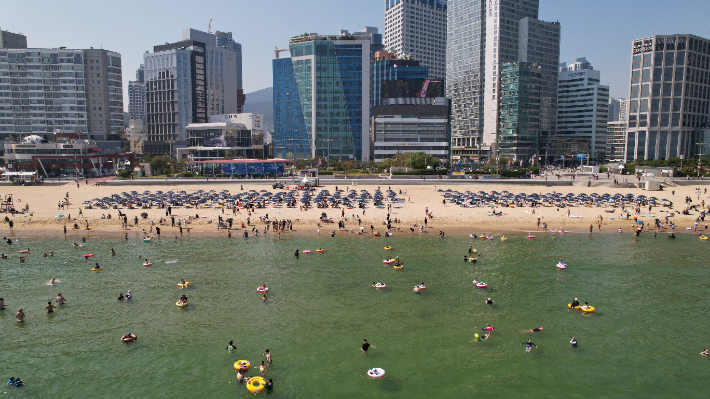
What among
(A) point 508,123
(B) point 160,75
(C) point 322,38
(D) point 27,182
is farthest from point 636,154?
(B) point 160,75

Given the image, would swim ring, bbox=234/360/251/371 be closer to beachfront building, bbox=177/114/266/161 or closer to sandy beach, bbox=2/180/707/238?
sandy beach, bbox=2/180/707/238

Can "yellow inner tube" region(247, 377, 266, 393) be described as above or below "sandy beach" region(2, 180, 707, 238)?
below

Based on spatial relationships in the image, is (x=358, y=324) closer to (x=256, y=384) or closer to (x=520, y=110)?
(x=256, y=384)

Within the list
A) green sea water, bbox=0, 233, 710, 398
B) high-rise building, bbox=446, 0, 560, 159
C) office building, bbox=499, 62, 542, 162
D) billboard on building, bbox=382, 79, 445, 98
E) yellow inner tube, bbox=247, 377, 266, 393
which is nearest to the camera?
yellow inner tube, bbox=247, 377, 266, 393

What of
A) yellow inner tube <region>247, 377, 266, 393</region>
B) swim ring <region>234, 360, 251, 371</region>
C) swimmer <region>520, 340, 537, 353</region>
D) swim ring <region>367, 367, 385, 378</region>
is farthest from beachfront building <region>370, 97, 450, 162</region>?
yellow inner tube <region>247, 377, 266, 393</region>

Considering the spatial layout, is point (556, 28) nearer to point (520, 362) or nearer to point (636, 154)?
point (636, 154)

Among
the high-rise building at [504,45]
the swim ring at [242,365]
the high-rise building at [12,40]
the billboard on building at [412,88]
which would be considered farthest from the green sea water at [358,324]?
the high-rise building at [12,40]
